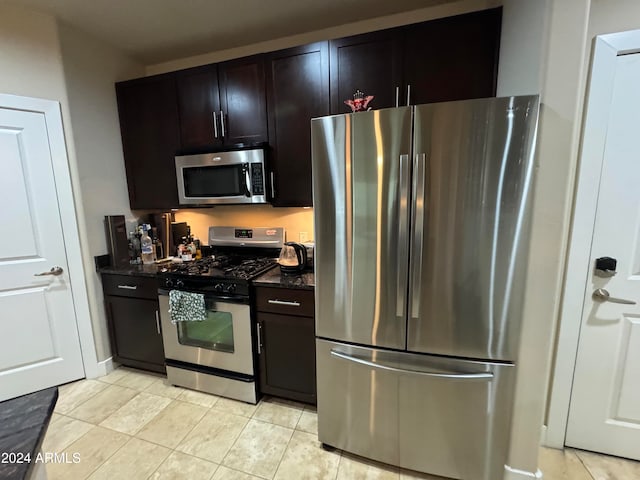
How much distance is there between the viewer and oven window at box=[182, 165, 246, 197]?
2242mm

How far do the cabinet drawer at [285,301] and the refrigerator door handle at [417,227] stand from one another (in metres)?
0.71

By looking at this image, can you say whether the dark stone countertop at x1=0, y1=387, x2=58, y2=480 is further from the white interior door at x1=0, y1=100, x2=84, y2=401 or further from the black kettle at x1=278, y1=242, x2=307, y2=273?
the white interior door at x1=0, y1=100, x2=84, y2=401

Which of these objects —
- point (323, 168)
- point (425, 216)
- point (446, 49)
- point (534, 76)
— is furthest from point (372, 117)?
point (446, 49)

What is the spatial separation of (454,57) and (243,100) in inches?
58.6

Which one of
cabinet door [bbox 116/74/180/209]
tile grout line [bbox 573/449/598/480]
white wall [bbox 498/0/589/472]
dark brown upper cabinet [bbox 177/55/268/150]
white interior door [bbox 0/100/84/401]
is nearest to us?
white wall [bbox 498/0/589/472]

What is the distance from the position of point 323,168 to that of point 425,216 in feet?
1.84

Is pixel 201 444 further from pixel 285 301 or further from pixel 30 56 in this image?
pixel 30 56

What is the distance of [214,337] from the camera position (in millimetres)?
2201

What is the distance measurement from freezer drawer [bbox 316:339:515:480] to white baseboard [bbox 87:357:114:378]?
6.79 ft

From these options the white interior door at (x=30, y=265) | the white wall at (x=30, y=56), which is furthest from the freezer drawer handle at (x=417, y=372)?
the white wall at (x=30, y=56)

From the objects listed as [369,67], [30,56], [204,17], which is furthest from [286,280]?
[30,56]

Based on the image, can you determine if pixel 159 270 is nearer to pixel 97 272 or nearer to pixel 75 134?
pixel 97 272

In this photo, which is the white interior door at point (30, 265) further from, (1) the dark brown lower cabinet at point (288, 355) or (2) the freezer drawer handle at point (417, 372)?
(2) the freezer drawer handle at point (417, 372)

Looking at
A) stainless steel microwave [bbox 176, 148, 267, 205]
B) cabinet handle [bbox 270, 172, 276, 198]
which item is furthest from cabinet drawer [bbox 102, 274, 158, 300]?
cabinet handle [bbox 270, 172, 276, 198]
